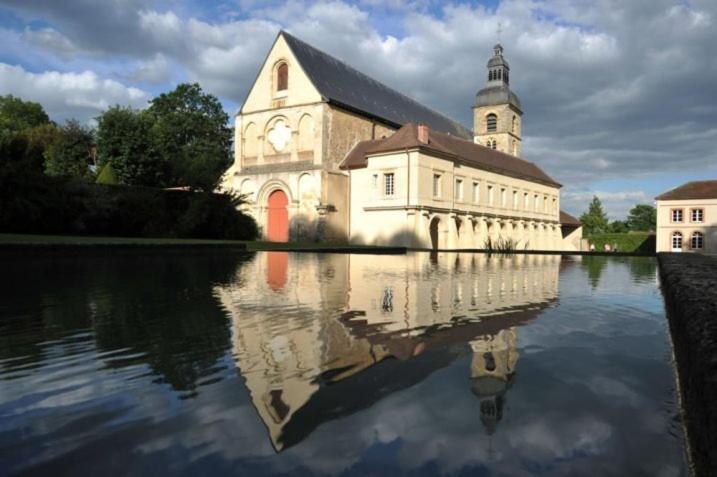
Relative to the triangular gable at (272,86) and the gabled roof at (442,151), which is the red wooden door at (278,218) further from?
the triangular gable at (272,86)

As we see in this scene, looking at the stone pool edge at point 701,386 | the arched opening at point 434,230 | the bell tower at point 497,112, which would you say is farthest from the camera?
the bell tower at point 497,112

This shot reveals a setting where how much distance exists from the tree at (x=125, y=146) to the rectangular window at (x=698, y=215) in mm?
49339

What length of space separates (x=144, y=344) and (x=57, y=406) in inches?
67.5

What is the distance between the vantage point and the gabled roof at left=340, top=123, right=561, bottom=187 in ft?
120

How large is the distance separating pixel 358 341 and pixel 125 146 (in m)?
41.8

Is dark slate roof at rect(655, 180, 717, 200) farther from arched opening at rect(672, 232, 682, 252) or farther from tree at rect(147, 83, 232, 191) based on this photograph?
tree at rect(147, 83, 232, 191)

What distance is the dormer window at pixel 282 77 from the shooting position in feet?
133

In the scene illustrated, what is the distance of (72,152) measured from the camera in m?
47.8

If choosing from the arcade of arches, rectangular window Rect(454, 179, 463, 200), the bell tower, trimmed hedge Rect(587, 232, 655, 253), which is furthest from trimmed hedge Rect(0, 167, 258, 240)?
trimmed hedge Rect(587, 232, 655, 253)

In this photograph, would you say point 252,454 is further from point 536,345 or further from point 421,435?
point 536,345

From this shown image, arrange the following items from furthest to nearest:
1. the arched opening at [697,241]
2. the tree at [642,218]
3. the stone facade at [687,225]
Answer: the tree at [642,218] → the arched opening at [697,241] → the stone facade at [687,225]

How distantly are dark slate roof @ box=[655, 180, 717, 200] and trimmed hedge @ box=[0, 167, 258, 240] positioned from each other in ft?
136

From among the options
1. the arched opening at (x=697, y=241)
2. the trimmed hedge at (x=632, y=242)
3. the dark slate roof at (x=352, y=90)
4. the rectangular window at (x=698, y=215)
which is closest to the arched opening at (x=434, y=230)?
the dark slate roof at (x=352, y=90)

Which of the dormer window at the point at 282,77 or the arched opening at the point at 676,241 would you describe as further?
the arched opening at the point at 676,241
